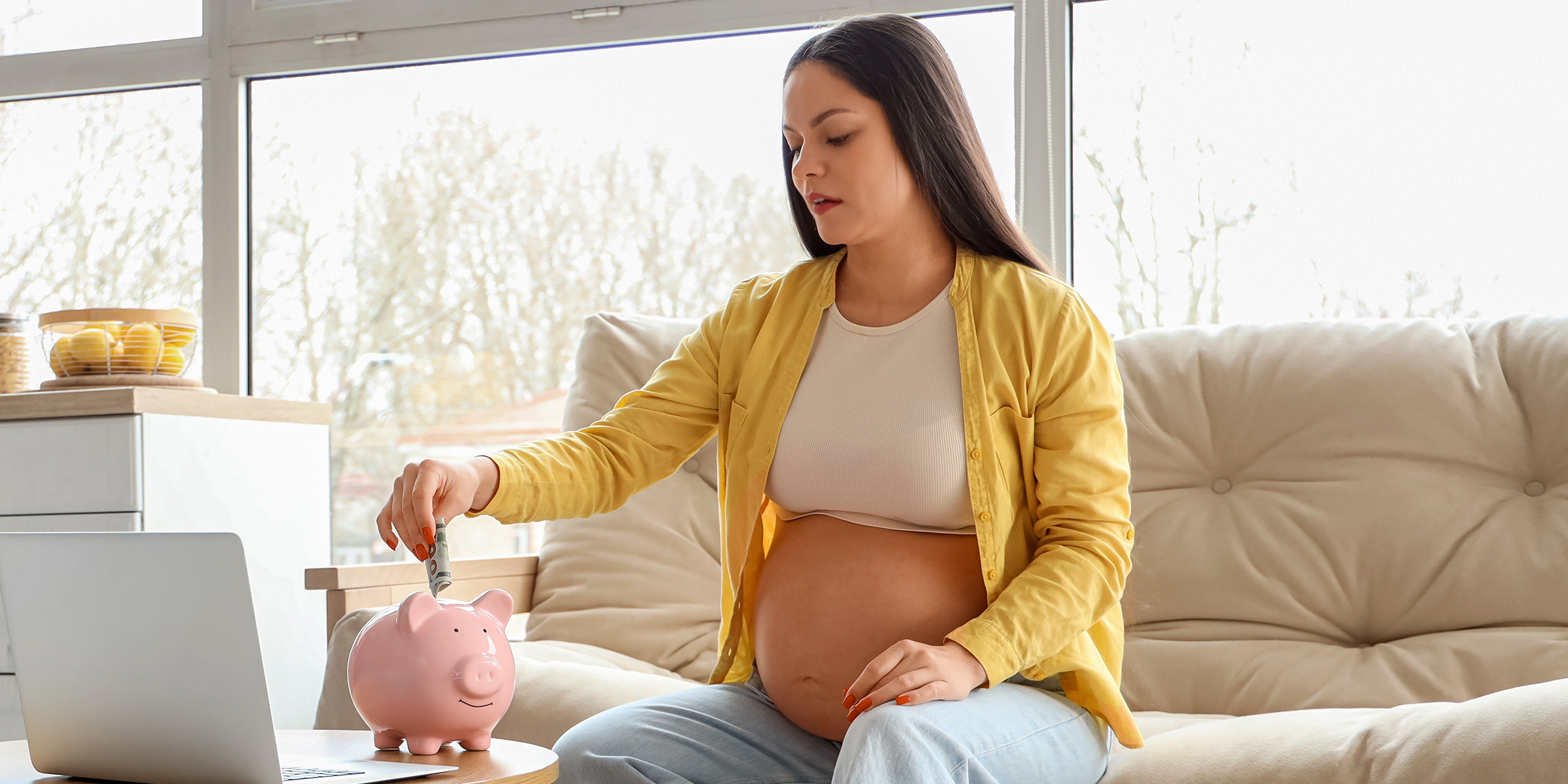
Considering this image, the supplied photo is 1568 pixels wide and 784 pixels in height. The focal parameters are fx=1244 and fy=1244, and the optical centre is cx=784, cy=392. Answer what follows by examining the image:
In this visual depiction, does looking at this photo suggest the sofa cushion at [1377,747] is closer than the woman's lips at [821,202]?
→ Yes

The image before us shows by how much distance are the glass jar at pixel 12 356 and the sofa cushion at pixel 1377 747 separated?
2.21 metres

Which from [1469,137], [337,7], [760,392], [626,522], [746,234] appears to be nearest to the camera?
[760,392]

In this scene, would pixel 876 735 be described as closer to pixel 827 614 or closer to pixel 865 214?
pixel 827 614

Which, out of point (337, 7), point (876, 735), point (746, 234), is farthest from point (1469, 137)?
point (337, 7)

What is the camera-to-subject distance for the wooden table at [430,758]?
84 cm

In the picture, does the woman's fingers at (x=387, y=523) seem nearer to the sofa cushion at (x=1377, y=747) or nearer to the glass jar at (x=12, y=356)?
the sofa cushion at (x=1377, y=747)

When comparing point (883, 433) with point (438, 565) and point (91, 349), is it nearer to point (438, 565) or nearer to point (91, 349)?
Answer: point (438, 565)

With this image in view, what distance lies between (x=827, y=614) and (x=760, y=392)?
0.88ft

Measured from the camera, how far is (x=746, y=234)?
245 centimetres

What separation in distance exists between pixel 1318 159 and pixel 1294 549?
2.65 feet

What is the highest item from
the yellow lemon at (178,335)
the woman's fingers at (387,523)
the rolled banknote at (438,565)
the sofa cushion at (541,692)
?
the yellow lemon at (178,335)

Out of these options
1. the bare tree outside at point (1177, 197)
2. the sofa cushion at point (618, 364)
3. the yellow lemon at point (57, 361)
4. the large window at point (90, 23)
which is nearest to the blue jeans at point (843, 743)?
the sofa cushion at point (618, 364)

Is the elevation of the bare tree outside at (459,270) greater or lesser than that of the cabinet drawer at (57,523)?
greater

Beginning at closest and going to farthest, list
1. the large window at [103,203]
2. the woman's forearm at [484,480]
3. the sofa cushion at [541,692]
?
the woman's forearm at [484,480] → the sofa cushion at [541,692] → the large window at [103,203]
